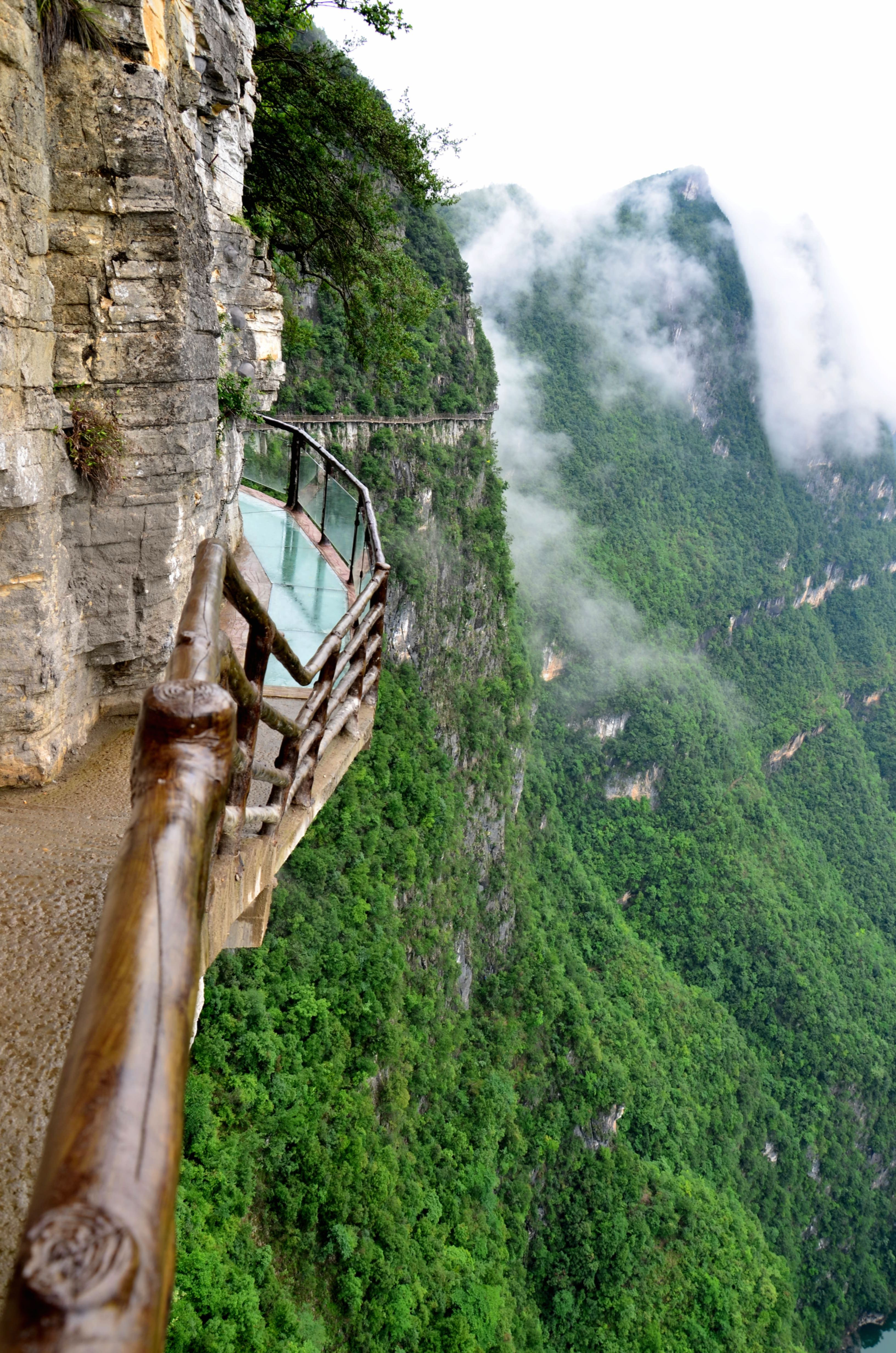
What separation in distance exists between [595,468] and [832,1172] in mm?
57338

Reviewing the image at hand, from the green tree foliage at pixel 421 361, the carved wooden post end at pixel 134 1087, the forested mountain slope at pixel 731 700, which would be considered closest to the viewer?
the carved wooden post end at pixel 134 1087

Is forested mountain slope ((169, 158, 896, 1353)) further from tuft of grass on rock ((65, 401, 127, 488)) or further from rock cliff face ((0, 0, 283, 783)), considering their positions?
tuft of grass on rock ((65, 401, 127, 488))

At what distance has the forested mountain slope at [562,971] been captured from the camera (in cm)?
1228

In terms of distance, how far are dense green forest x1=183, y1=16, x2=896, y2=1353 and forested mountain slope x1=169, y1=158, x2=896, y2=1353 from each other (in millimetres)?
116

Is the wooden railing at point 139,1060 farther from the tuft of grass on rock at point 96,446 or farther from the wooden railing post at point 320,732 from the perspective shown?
the tuft of grass on rock at point 96,446

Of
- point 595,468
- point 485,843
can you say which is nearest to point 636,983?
point 485,843

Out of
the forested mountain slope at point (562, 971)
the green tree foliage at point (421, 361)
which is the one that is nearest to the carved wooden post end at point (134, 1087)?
the forested mountain slope at point (562, 971)

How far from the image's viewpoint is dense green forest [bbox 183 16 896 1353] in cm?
1201

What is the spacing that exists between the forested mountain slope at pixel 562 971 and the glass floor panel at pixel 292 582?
281 inches

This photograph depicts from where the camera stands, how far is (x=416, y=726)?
22.8 m

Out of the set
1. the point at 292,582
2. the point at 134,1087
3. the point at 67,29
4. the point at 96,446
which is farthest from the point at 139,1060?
the point at 292,582

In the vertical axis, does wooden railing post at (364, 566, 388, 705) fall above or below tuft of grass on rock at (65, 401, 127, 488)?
below

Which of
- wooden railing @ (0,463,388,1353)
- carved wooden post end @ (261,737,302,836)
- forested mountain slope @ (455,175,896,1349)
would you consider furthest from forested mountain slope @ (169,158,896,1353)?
wooden railing @ (0,463,388,1353)

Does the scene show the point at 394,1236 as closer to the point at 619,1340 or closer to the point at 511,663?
the point at 619,1340
